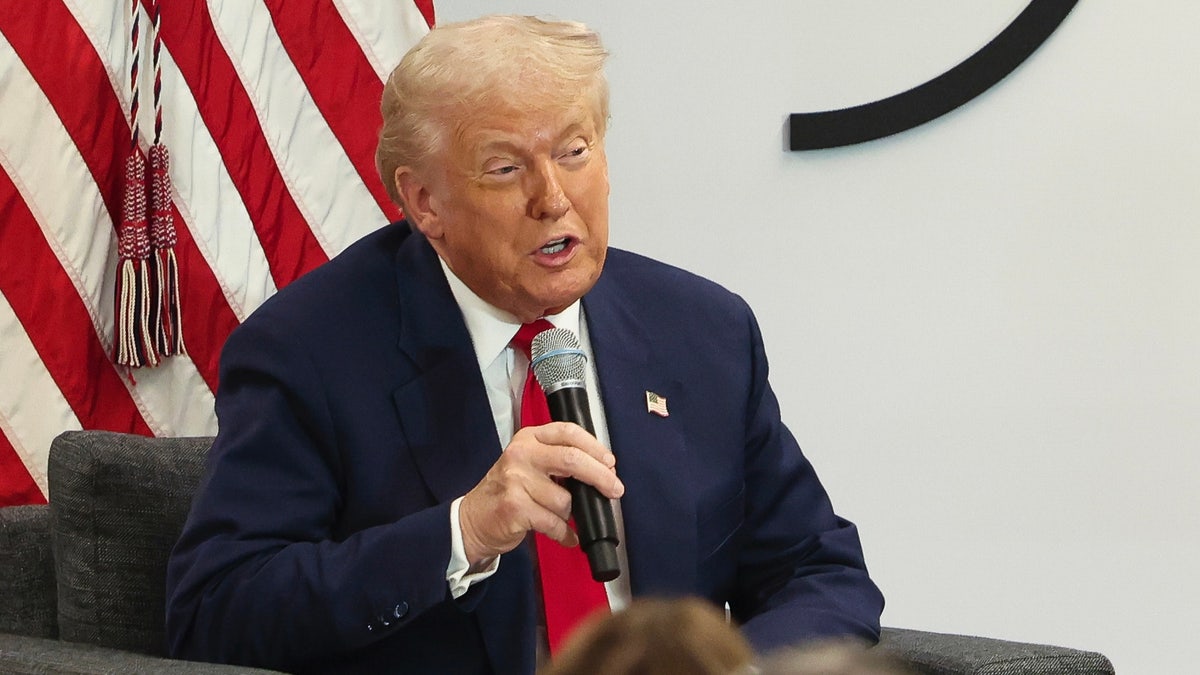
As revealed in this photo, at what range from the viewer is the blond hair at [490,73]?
1958 millimetres

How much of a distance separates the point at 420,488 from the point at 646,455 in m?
0.31

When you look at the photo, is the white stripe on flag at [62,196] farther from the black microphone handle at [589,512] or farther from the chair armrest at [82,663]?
the black microphone handle at [589,512]

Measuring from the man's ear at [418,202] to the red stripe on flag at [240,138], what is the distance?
79 cm

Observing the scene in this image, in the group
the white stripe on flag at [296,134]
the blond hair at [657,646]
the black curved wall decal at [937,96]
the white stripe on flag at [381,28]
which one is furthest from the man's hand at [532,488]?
the black curved wall decal at [937,96]

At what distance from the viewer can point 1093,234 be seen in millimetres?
2879

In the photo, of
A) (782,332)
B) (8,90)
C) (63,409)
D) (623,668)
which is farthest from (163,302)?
(623,668)

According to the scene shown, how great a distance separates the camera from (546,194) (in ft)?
6.42

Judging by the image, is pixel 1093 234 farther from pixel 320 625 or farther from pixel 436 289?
A: pixel 320 625

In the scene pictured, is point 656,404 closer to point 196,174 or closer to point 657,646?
point 196,174

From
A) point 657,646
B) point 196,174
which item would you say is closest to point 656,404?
point 196,174

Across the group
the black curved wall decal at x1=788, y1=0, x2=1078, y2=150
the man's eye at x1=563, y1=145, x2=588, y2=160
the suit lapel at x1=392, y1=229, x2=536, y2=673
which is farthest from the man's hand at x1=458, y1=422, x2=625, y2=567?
the black curved wall decal at x1=788, y1=0, x2=1078, y2=150

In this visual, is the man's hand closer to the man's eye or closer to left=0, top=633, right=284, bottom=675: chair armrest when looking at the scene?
left=0, top=633, right=284, bottom=675: chair armrest

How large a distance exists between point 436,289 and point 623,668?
1522mm

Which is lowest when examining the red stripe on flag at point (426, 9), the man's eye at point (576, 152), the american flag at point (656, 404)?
the american flag at point (656, 404)
